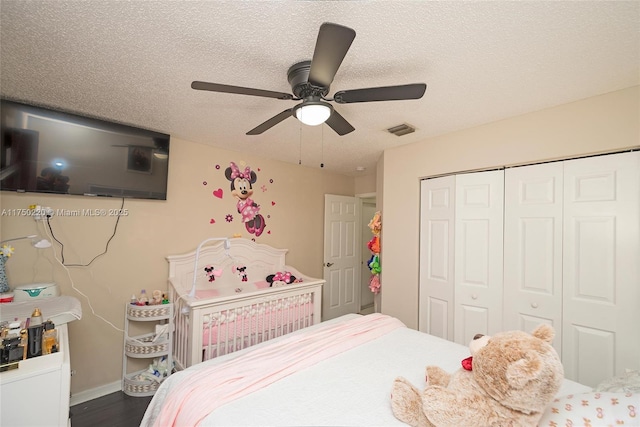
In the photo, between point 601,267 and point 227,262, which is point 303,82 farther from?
point 601,267

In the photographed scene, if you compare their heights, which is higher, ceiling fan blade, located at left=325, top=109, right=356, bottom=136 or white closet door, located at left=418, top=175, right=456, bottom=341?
ceiling fan blade, located at left=325, top=109, right=356, bottom=136

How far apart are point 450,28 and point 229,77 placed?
4.04 feet

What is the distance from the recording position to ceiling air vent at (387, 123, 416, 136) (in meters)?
2.36

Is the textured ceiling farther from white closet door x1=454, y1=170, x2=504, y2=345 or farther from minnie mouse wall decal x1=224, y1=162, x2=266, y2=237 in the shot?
minnie mouse wall decal x1=224, y1=162, x2=266, y2=237

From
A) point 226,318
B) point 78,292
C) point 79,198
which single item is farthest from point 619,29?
point 78,292

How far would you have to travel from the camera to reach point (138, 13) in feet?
3.75

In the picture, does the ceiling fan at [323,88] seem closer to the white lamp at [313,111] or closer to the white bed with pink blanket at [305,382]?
the white lamp at [313,111]

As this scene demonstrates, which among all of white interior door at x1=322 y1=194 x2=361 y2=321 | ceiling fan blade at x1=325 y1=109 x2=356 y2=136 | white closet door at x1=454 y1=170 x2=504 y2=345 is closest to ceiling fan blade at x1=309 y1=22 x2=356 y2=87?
ceiling fan blade at x1=325 y1=109 x2=356 y2=136

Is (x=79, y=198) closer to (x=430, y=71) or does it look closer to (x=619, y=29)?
(x=430, y=71)

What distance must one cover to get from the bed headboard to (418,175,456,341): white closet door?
5.78ft

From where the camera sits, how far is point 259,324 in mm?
2418

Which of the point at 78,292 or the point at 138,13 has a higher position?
the point at 138,13

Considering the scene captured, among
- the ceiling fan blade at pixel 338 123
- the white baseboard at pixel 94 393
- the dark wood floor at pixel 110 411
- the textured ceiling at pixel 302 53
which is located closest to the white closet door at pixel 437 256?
the textured ceiling at pixel 302 53

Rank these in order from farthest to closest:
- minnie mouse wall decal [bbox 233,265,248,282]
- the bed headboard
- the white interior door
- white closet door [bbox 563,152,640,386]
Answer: the white interior door → minnie mouse wall decal [bbox 233,265,248,282] → the bed headboard → white closet door [bbox 563,152,640,386]
